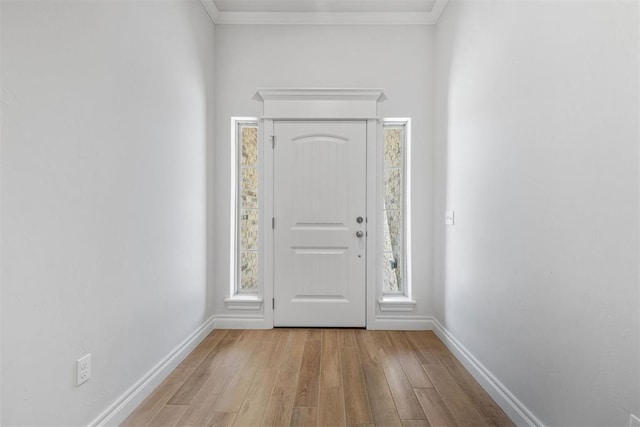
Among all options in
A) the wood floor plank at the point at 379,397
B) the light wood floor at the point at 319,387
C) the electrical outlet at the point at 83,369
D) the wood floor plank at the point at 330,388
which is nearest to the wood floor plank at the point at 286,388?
the light wood floor at the point at 319,387

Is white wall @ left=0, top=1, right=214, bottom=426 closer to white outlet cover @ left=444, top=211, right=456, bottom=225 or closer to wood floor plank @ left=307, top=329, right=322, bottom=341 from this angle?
wood floor plank @ left=307, top=329, right=322, bottom=341

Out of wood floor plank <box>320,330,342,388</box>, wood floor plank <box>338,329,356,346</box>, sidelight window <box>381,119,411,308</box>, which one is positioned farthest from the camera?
sidelight window <box>381,119,411,308</box>

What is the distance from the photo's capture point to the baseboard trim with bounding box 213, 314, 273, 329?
2.98 metres

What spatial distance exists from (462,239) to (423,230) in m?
0.64

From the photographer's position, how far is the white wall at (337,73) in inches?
118

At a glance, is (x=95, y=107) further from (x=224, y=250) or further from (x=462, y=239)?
(x=462, y=239)

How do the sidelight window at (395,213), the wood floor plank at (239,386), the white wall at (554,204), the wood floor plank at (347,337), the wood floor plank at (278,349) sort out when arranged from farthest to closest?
the sidelight window at (395,213)
the wood floor plank at (347,337)
the wood floor plank at (278,349)
the wood floor plank at (239,386)
the white wall at (554,204)

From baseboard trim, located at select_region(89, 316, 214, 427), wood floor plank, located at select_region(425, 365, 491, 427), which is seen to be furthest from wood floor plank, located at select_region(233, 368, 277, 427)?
wood floor plank, located at select_region(425, 365, 491, 427)

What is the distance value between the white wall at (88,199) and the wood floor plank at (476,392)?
6.33 ft

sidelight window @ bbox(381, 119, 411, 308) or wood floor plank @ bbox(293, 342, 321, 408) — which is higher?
sidelight window @ bbox(381, 119, 411, 308)

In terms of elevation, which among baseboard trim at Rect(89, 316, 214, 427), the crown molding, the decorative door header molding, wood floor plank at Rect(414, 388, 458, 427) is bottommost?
wood floor plank at Rect(414, 388, 458, 427)

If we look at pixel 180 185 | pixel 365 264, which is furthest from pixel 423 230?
pixel 180 185

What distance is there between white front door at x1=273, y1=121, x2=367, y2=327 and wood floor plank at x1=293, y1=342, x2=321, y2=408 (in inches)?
17.3

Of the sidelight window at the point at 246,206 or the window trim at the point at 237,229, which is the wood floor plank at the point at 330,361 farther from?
the sidelight window at the point at 246,206
